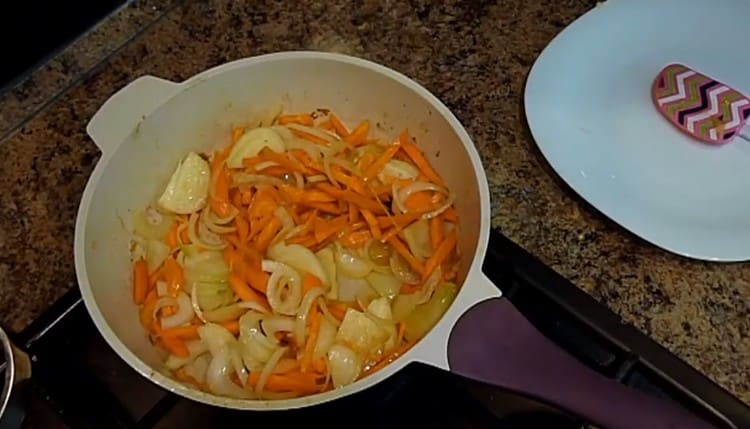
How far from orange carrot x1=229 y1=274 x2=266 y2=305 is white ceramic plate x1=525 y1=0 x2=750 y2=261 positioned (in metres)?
0.27

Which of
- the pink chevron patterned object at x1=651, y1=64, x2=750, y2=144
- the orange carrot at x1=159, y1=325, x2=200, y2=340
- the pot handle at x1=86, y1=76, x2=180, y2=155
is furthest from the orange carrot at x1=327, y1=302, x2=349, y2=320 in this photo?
the pink chevron patterned object at x1=651, y1=64, x2=750, y2=144

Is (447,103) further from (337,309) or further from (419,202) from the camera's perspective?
(337,309)

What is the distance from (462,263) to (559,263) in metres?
0.09

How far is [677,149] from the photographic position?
827 mm

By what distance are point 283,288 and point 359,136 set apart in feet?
0.54

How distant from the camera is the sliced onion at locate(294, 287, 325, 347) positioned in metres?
0.71

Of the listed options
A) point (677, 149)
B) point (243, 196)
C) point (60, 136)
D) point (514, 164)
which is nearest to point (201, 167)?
point (243, 196)

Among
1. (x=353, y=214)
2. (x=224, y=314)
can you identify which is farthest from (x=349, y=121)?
(x=224, y=314)

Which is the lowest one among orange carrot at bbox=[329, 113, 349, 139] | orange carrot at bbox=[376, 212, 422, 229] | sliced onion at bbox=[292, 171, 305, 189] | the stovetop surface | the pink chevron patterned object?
the stovetop surface

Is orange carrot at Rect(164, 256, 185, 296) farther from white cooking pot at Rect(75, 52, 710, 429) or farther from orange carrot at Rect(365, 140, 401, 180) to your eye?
orange carrot at Rect(365, 140, 401, 180)

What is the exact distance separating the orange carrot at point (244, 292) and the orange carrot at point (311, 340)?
5cm

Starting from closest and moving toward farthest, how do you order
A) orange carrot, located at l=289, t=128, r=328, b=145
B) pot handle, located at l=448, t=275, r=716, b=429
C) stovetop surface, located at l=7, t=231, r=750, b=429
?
1. pot handle, located at l=448, t=275, r=716, b=429
2. stovetop surface, located at l=7, t=231, r=750, b=429
3. orange carrot, located at l=289, t=128, r=328, b=145

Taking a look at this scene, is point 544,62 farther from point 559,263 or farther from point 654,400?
point 654,400

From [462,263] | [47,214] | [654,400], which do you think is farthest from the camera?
[47,214]
